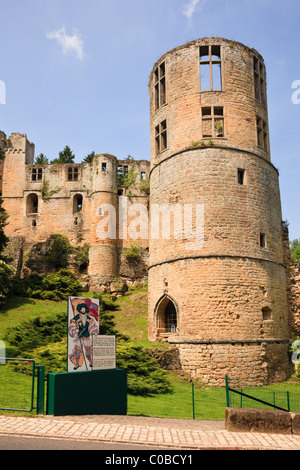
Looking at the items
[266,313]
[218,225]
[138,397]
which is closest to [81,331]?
[138,397]

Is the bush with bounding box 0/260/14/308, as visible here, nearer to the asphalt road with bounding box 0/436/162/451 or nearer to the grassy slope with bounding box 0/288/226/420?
the grassy slope with bounding box 0/288/226/420

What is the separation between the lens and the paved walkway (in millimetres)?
7246

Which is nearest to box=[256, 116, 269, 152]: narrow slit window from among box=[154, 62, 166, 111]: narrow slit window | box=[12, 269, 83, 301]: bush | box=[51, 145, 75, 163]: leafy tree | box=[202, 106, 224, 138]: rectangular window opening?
box=[202, 106, 224, 138]: rectangular window opening

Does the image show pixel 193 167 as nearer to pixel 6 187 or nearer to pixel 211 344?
pixel 211 344

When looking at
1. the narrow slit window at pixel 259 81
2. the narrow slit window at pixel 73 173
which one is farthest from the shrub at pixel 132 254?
the narrow slit window at pixel 259 81

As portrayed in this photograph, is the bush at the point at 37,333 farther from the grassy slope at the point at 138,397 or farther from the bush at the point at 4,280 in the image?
the bush at the point at 4,280

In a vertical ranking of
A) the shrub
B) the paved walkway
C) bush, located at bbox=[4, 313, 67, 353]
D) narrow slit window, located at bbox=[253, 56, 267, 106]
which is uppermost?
narrow slit window, located at bbox=[253, 56, 267, 106]

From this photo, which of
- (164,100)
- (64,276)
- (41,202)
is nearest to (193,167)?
(164,100)

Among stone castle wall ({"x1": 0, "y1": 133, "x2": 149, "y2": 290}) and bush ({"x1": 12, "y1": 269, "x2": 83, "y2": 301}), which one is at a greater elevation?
stone castle wall ({"x1": 0, "y1": 133, "x2": 149, "y2": 290})

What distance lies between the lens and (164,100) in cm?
2195

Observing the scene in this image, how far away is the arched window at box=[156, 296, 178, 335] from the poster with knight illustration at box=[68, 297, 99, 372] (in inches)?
380

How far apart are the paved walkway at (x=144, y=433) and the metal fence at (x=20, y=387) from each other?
22.6 inches

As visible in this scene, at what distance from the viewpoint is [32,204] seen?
39.5 meters

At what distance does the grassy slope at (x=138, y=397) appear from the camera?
456 inches
